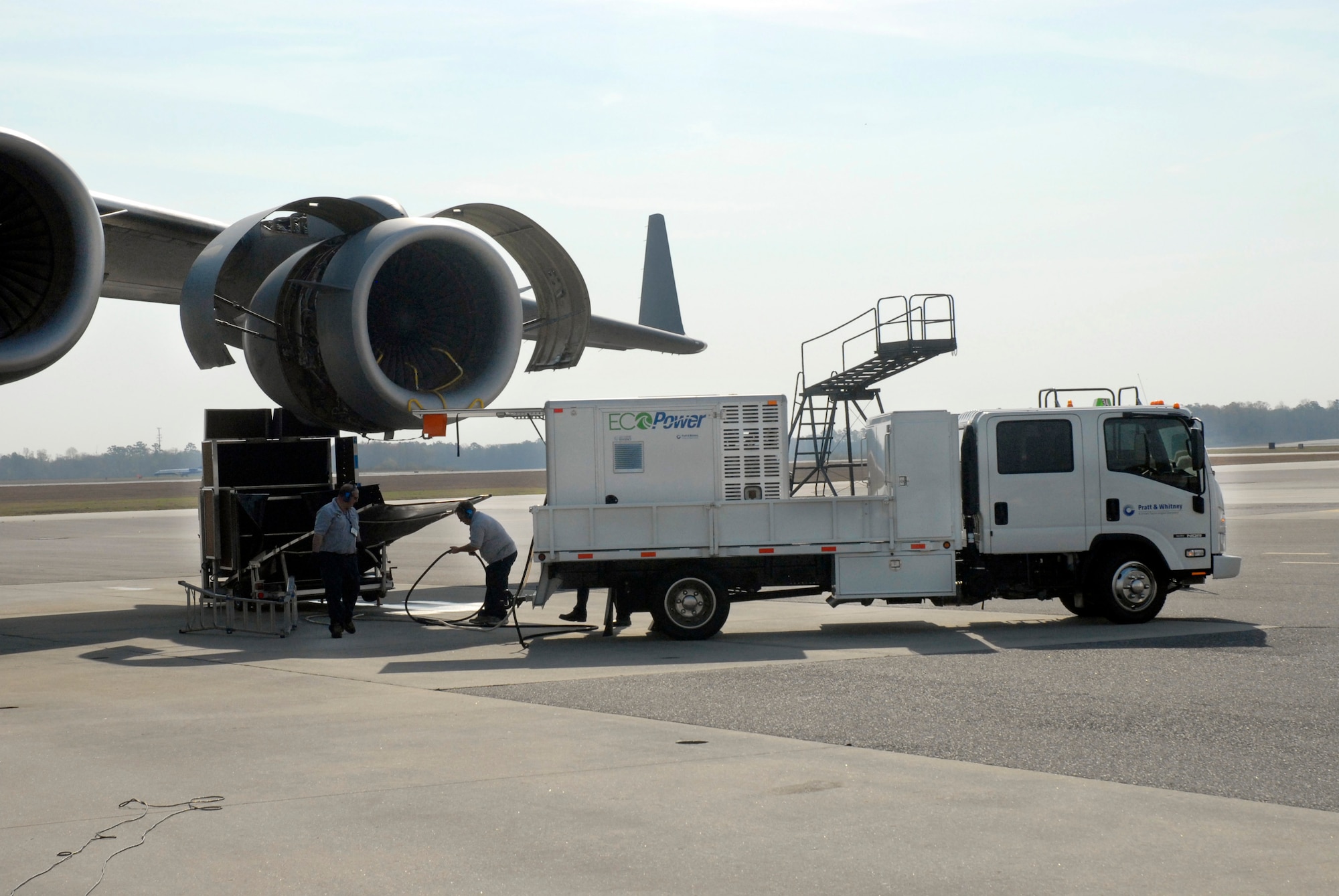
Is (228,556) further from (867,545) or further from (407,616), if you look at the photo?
(867,545)

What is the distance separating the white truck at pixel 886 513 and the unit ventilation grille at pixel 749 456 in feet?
0.05

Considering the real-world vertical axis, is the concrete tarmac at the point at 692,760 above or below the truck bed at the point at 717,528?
below

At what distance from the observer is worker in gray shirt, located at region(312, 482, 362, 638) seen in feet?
48.4

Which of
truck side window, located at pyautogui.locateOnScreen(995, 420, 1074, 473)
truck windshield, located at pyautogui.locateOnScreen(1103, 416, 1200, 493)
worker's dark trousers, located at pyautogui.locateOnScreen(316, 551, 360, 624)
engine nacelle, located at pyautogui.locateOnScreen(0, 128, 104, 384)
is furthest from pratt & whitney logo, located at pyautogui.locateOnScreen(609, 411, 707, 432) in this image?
engine nacelle, located at pyautogui.locateOnScreen(0, 128, 104, 384)

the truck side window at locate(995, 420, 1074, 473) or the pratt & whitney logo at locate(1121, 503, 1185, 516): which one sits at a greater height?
the truck side window at locate(995, 420, 1074, 473)

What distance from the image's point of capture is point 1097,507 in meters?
14.2

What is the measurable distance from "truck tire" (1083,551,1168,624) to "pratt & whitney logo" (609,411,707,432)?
473 centimetres

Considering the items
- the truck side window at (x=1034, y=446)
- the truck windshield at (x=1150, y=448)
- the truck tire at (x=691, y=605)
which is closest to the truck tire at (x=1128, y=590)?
the truck windshield at (x=1150, y=448)

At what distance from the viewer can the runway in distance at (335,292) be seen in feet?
40.0

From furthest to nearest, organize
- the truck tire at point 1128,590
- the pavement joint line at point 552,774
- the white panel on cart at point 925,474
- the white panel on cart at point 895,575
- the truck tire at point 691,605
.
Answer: the truck tire at point 1128,590 → the white panel on cart at point 925,474 → the white panel on cart at point 895,575 → the truck tire at point 691,605 → the pavement joint line at point 552,774

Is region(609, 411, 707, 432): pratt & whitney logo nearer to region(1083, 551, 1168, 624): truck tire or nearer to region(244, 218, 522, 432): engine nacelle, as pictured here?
region(244, 218, 522, 432): engine nacelle

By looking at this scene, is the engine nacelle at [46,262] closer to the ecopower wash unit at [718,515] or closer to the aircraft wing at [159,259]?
the aircraft wing at [159,259]

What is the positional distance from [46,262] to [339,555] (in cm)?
452

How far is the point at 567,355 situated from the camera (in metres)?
Answer: 16.8
